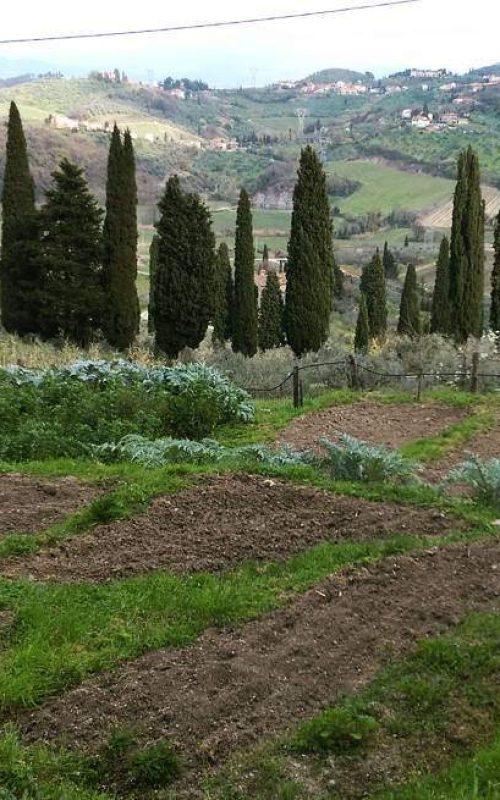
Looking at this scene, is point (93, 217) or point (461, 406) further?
point (93, 217)

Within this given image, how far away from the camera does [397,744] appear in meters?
4.05

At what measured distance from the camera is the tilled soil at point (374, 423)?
12359 mm

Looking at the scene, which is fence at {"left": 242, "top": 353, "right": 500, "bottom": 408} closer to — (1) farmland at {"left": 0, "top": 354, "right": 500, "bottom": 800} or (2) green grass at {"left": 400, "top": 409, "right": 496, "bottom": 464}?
(2) green grass at {"left": 400, "top": 409, "right": 496, "bottom": 464}

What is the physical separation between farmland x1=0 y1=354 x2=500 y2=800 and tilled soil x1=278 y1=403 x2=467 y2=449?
216 cm

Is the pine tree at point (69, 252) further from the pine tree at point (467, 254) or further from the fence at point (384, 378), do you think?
the pine tree at point (467, 254)

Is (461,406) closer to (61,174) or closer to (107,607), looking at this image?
(107,607)

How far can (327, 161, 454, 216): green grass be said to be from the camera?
121875mm

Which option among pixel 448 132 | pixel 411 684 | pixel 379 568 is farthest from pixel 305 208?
pixel 448 132

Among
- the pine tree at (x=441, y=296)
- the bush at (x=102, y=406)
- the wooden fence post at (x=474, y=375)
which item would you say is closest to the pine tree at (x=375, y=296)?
the pine tree at (x=441, y=296)

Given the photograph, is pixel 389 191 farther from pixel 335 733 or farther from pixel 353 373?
pixel 335 733

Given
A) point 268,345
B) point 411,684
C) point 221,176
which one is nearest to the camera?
point 411,684

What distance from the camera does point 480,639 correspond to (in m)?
5.01

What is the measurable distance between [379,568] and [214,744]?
7.91 ft

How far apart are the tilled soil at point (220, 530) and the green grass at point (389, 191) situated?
11621 cm
